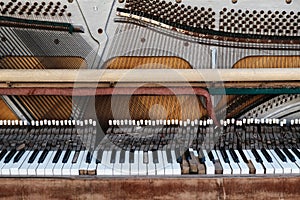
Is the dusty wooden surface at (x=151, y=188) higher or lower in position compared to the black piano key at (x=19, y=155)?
lower

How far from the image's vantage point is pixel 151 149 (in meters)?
2.86

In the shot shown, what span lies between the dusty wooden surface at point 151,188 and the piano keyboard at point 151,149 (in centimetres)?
5

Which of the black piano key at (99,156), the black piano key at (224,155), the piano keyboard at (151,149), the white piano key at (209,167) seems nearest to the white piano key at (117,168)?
the piano keyboard at (151,149)

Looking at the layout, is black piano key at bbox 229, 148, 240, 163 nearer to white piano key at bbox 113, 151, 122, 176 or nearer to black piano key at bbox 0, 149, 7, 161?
white piano key at bbox 113, 151, 122, 176

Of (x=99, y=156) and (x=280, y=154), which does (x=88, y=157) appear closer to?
(x=99, y=156)

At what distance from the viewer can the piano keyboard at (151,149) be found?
2666mm

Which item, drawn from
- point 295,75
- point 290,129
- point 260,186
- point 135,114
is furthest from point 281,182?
point 135,114

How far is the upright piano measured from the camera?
2.83 meters

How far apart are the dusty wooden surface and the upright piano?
135mm

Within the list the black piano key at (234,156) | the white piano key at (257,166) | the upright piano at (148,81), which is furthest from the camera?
the upright piano at (148,81)

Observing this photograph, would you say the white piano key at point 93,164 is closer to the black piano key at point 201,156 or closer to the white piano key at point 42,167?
the white piano key at point 42,167

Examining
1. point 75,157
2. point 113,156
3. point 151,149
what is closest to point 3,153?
point 75,157

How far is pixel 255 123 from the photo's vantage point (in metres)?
3.00

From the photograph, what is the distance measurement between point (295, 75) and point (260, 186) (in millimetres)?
749
